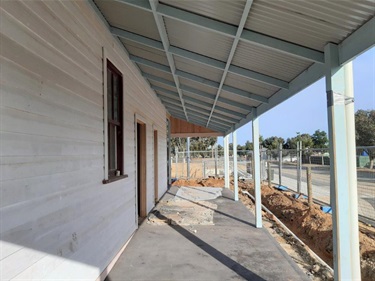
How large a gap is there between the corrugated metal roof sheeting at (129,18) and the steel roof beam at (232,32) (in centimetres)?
33

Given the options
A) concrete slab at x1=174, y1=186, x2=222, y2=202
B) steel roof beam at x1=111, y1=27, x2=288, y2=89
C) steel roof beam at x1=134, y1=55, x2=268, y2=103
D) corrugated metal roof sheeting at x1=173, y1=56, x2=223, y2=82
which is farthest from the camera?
concrete slab at x1=174, y1=186, x2=222, y2=202

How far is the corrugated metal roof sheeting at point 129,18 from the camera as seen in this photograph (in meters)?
3.28

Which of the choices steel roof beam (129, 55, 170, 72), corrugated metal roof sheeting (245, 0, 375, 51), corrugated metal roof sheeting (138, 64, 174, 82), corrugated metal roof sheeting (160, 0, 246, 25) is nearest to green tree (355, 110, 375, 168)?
corrugated metal roof sheeting (138, 64, 174, 82)

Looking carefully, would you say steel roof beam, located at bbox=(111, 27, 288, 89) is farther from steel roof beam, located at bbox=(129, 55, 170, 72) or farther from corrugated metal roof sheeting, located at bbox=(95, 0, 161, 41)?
steel roof beam, located at bbox=(129, 55, 170, 72)

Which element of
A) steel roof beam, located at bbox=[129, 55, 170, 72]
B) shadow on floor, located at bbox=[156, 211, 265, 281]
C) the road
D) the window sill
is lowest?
shadow on floor, located at bbox=[156, 211, 265, 281]

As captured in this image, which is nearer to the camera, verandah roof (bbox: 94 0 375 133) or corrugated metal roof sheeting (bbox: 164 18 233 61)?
verandah roof (bbox: 94 0 375 133)

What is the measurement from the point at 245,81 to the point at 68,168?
9.06ft

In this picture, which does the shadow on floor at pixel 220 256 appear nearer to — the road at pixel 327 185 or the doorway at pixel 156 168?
the doorway at pixel 156 168

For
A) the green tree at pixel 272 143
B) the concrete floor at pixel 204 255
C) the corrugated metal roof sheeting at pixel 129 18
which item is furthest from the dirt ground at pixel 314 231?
the green tree at pixel 272 143

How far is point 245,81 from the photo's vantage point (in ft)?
14.1

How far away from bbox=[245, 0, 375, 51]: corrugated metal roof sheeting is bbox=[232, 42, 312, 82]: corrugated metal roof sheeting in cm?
37

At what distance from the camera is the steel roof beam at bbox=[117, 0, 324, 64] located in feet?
8.63

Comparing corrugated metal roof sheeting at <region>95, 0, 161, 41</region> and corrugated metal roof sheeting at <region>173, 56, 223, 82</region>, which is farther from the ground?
corrugated metal roof sheeting at <region>95, 0, 161, 41</region>

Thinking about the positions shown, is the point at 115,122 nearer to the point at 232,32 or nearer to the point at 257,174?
the point at 232,32
